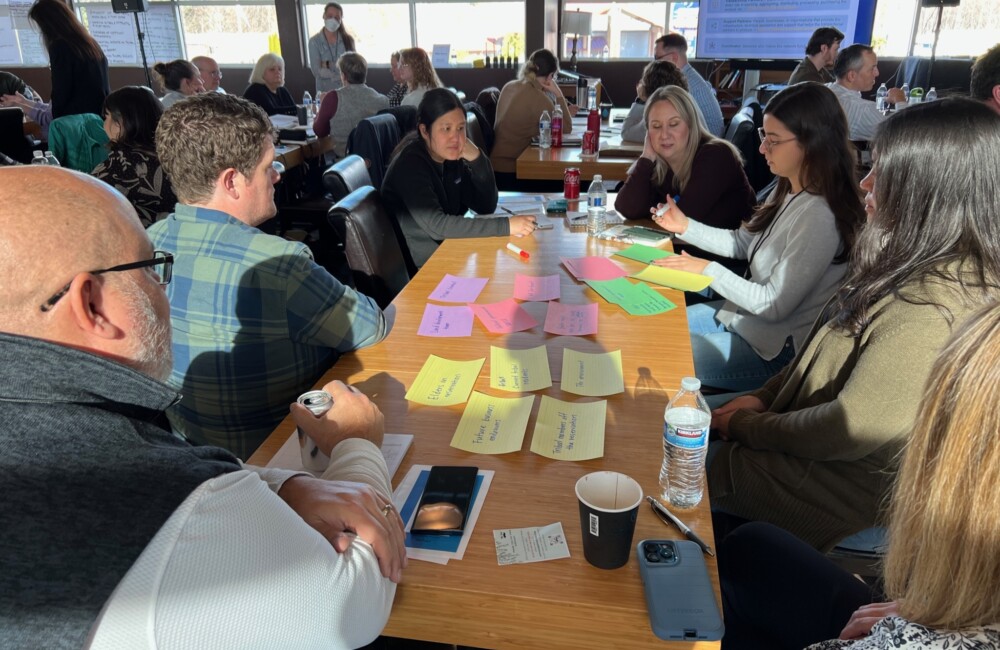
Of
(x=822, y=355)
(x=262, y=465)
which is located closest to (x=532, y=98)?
(x=822, y=355)

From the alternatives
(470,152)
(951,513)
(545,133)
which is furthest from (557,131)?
(951,513)

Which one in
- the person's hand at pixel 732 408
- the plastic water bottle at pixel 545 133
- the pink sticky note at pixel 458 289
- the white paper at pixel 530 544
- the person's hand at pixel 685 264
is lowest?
the person's hand at pixel 732 408

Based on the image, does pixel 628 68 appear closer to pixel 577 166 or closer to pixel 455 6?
pixel 455 6

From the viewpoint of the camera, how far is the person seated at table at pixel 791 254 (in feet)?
6.13

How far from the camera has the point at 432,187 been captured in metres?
2.62

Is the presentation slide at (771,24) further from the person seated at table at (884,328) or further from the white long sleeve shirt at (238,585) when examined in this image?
the white long sleeve shirt at (238,585)

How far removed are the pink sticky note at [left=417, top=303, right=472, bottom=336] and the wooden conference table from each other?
0.03 meters

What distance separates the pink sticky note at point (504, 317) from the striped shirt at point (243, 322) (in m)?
0.32

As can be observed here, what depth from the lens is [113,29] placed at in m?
8.96

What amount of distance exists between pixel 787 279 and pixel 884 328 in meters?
0.69

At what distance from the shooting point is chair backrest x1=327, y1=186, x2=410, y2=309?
2125mm

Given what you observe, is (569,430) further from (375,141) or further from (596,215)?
(375,141)

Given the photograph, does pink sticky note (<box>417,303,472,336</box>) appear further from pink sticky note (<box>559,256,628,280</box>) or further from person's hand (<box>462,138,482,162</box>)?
person's hand (<box>462,138,482,162</box>)

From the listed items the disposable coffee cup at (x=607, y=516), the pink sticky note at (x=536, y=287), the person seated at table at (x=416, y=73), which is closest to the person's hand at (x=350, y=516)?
the disposable coffee cup at (x=607, y=516)
